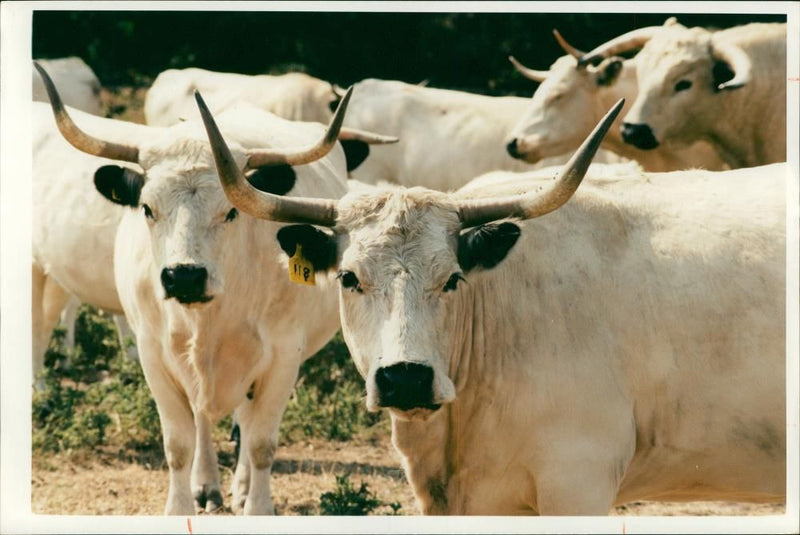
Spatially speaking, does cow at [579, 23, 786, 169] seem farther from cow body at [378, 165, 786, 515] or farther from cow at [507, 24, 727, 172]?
cow body at [378, 165, 786, 515]

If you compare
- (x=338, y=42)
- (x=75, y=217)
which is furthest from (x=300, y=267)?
(x=338, y=42)

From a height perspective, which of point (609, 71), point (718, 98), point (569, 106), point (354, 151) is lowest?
point (354, 151)

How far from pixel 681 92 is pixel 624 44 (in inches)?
42.1

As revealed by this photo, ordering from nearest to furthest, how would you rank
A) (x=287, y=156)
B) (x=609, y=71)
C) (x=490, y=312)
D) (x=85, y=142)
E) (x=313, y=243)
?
(x=313, y=243) < (x=490, y=312) < (x=85, y=142) < (x=287, y=156) < (x=609, y=71)

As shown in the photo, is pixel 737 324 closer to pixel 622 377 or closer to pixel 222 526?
pixel 622 377

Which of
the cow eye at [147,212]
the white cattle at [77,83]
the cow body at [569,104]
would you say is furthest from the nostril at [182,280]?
the white cattle at [77,83]

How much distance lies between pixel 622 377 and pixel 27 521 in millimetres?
2499

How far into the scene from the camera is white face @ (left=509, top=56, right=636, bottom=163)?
10.7 m

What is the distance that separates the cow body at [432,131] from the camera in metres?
12.8

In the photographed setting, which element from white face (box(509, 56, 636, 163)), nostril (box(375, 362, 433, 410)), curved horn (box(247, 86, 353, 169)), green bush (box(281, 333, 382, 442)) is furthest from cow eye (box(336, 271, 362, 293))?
white face (box(509, 56, 636, 163))

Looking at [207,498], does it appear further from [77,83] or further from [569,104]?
[77,83]

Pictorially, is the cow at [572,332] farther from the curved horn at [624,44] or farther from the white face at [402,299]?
the curved horn at [624,44]

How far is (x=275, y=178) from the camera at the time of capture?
6.79m

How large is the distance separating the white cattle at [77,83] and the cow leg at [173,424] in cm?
791
